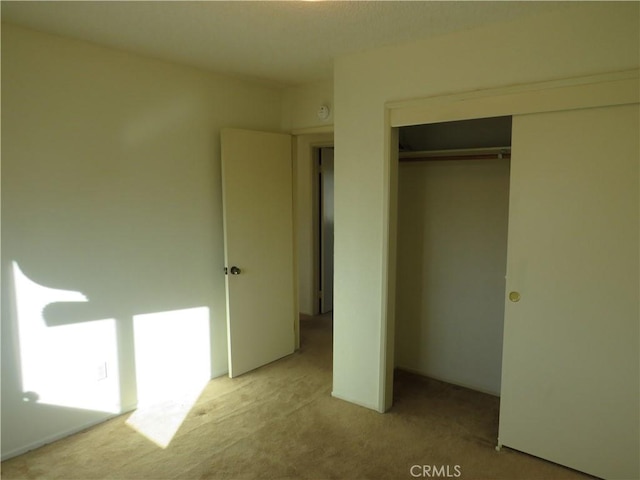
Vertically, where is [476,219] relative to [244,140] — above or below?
below

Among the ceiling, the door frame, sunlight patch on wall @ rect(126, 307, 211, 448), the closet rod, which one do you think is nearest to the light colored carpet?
sunlight patch on wall @ rect(126, 307, 211, 448)

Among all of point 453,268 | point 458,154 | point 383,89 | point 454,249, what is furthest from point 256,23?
point 453,268

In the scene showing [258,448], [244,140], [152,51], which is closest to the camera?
[258,448]

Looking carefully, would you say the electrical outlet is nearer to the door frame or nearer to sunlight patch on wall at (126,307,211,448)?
sunlight patch on wall at (126,307,211,448)

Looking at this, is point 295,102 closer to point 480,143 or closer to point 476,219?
point 480,143

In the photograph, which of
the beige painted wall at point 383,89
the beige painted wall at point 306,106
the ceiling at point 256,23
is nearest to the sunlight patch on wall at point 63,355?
the ceiling at point 256,23

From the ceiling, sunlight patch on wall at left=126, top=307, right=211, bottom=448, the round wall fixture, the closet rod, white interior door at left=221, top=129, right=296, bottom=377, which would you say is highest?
the ceiling

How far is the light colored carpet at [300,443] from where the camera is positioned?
7.59ft

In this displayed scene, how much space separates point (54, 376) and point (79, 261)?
0.70 metres

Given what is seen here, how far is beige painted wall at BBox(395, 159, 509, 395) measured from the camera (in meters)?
3.10

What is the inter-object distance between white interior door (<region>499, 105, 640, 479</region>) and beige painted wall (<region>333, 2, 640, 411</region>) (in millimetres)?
290

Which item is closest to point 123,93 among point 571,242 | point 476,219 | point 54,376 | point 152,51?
point 152,51

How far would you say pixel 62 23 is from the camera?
229cm

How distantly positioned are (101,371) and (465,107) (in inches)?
110
